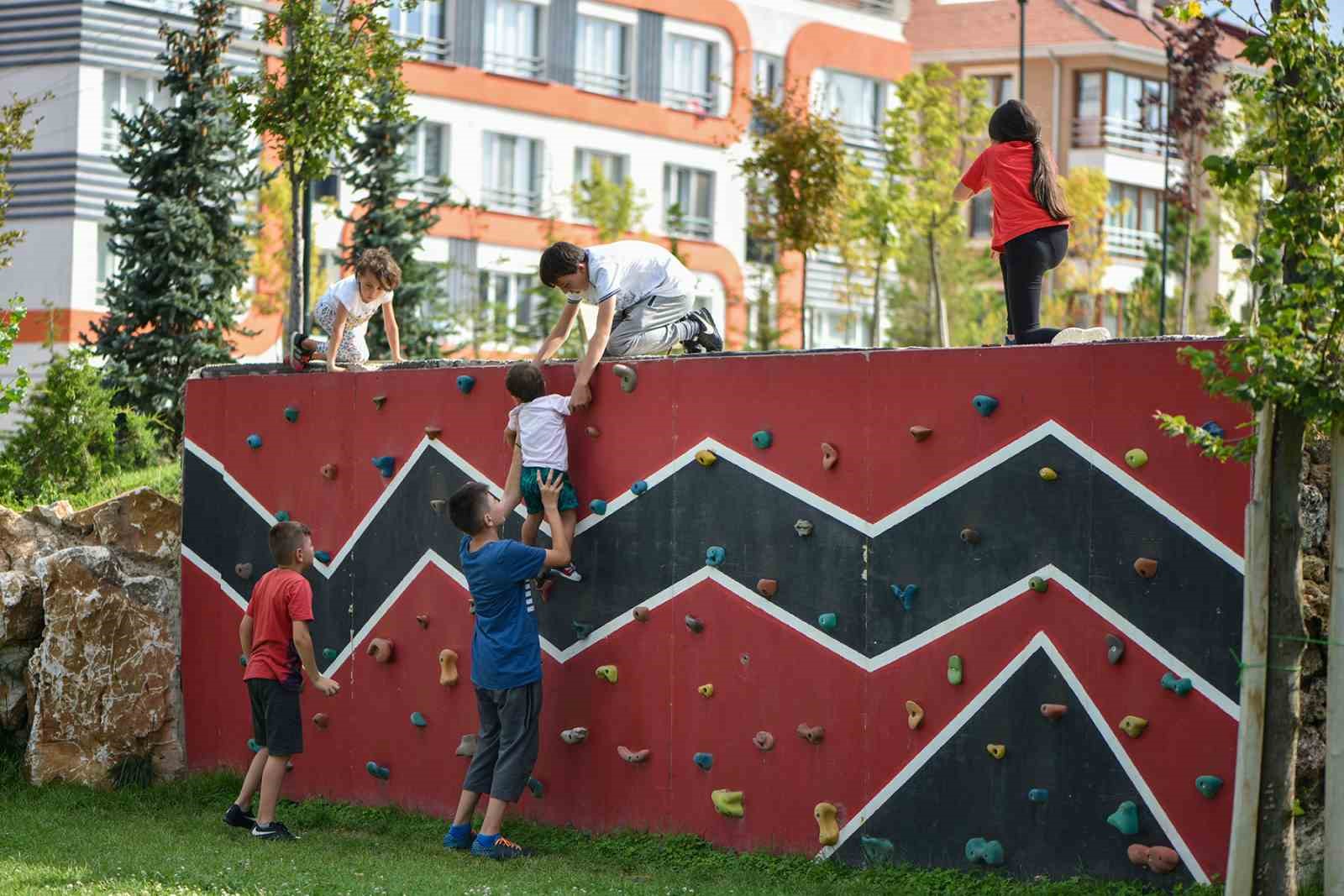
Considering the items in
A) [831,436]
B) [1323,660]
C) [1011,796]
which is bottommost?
[1011,796]

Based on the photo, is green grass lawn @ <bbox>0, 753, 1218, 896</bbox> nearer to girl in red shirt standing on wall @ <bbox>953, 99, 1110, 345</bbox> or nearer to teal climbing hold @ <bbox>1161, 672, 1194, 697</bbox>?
teal climbing hold @ <bbox>1161, 672, 1194, 697</bbox>

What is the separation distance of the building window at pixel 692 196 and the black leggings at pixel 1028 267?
2812cm

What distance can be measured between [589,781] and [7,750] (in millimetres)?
4590

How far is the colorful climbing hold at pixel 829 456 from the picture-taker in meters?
8.53

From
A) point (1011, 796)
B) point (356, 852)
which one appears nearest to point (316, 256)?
point (356, 852)

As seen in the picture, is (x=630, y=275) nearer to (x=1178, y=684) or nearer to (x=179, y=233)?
(x=1178, y=684)

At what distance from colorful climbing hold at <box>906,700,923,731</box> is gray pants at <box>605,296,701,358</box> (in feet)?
8.50

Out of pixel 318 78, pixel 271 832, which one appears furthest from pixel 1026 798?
pixel 318 78

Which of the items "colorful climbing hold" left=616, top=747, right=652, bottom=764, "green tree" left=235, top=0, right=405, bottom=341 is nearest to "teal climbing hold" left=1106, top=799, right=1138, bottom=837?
"colorful climbing hold" left=616, top=747, right=652, bottom=764

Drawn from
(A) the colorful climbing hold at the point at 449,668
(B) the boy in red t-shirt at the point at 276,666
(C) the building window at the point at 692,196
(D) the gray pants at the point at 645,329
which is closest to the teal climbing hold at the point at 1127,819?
(D) the gray pants at the point at 645,329

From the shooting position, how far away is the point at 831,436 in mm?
8578

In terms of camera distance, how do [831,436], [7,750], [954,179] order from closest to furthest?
1. [831,436]
2. [7,750]
3. [954,179]

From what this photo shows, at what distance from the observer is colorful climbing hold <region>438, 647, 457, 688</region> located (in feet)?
33.4

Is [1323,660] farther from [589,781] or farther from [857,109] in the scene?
[857,109]
